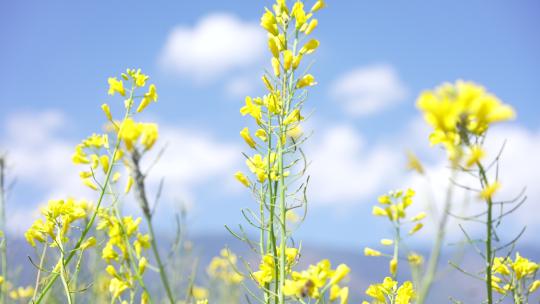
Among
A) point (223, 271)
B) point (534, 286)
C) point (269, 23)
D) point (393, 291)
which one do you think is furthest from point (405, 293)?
point (223, 271)

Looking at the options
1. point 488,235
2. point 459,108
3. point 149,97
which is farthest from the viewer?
point 149,97

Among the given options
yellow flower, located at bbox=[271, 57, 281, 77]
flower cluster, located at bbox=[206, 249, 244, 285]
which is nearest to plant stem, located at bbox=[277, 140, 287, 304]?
yellow flower, located at bbox=[271, 57, 281, 77]

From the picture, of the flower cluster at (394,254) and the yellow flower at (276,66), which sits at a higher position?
the yellow flower at (276,66)

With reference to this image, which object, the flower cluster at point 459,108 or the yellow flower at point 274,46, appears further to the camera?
the yellow flower at point 274,46

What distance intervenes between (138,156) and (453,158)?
94 centimetres

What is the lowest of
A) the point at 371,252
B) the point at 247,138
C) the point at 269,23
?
the point at 371,252

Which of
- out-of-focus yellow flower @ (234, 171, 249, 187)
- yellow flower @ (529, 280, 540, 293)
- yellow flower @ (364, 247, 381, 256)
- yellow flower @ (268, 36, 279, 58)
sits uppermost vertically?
yellow flower @ (268, 36, 279, 58)

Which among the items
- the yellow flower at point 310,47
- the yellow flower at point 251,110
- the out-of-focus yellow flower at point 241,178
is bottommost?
the out-of-focus yellow flower at point 241,178

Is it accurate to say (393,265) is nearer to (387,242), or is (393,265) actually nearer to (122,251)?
(387,242)

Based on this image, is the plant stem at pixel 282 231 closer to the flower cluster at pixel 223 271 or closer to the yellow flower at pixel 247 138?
the yellow flower at pixel 247 138

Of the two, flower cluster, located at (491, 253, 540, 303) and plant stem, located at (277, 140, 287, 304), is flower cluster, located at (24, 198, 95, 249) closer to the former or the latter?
plant stem, located at (277, 140, 287, 304)

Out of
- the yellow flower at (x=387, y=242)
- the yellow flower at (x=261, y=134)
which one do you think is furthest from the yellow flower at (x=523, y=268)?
the yellow flower at (x=261, y=134)

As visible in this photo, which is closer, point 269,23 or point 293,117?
point 293,117

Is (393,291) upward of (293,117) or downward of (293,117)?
downward
